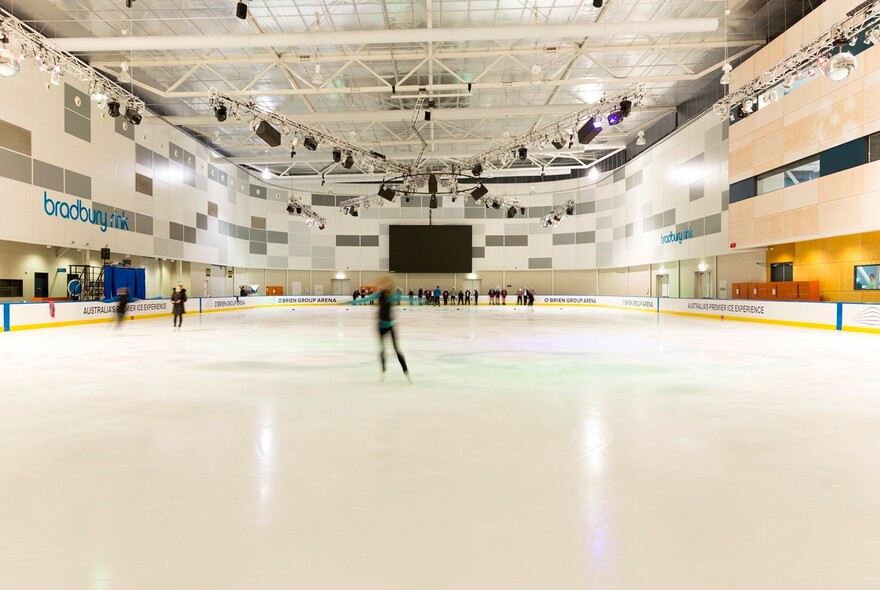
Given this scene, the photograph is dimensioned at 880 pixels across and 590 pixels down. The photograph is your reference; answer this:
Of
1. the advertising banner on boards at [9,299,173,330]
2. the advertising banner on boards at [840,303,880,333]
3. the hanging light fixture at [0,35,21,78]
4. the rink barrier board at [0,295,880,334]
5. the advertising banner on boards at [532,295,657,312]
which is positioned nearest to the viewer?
the hanging light fixture at [0,35,21,78]

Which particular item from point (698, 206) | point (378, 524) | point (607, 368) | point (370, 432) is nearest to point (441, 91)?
point (698, 206)

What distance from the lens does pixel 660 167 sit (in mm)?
25688

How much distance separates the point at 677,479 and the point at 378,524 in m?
2.00

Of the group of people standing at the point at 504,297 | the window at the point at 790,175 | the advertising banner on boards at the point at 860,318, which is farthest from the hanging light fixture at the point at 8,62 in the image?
the group of people standing at the point at 504,297

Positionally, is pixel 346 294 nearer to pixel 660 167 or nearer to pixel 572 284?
A: pixel 572 284

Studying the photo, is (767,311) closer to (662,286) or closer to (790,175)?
(790,175)

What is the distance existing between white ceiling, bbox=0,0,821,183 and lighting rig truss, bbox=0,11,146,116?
0.74 m

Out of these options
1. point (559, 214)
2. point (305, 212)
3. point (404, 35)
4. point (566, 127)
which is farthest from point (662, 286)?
point (305, 212)

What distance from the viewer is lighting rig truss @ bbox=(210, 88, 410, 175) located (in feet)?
48.4

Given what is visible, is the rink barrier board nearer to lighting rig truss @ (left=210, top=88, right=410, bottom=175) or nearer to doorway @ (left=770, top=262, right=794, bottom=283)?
doorway @ (left=770, top=262, right=794, bottom=283)

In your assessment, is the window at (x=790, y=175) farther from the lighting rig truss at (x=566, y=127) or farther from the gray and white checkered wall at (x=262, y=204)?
the lighting rig truss at (x=566, y=127)

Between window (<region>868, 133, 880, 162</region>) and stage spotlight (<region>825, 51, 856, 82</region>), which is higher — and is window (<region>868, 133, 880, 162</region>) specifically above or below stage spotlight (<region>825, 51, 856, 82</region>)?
below

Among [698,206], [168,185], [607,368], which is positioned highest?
[168,185]

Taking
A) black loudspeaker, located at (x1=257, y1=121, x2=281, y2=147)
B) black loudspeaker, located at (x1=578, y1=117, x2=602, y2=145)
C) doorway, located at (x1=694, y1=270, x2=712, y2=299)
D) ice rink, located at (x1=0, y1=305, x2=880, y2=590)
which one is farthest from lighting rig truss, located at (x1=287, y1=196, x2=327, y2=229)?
ice rink, located at (x1=0, y1=305, x2=880, y2=590)
